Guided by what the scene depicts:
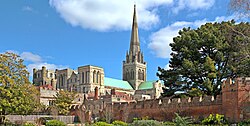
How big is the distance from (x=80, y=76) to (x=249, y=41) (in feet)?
297

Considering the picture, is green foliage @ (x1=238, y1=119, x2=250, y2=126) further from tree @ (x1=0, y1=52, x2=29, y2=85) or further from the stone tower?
the stone tower

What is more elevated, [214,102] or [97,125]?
[214,102]

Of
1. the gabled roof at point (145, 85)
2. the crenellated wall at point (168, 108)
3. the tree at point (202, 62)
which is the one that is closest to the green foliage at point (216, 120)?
the crenellated wall at point (168, 108)

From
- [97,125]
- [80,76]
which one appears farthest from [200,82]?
[80,76]

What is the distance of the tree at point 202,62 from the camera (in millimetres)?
38125

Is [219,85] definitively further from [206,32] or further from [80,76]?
[80,76]

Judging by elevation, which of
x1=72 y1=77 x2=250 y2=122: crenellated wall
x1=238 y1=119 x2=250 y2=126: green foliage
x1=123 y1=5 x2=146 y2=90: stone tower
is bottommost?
x1=238 y1=119 x2=250 y2=126: green foliage

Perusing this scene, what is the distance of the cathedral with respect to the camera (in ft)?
351

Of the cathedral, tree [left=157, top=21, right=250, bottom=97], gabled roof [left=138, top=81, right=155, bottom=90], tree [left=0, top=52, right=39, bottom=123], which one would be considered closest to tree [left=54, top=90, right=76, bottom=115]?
tree [left=0, top=52, right=39, bottom=123]

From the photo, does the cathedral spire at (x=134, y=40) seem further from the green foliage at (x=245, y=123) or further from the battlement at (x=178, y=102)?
the green foliage at (x=245, y=123)

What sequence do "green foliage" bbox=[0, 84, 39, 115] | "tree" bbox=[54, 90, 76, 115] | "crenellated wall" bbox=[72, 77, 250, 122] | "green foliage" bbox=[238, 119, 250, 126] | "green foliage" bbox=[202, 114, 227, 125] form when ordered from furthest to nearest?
"tree" bbox=[54, 90, 76, 115] < "green foliage" bbox=[0, 84, 39, 115] < "green foliage" bbox=[202, 114, 227, 125] < "crenellated wall" bbox=[72, 77, 250, 122] < "green foliage" bbox=[238, 119, 250, 126]

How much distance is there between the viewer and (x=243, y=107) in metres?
29.0

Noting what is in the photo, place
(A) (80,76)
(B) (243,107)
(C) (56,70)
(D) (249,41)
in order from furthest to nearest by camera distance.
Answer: (C) (56,70), (A) (80,76), (B) (243,107), (D) (249,41)

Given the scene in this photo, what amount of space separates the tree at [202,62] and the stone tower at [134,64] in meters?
83.5
